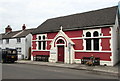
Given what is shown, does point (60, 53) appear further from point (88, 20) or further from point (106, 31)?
point (106, 31)

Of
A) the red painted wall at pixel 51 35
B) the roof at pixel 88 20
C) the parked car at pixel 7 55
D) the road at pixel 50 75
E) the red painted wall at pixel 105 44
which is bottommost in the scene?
the road at pixel 50 75

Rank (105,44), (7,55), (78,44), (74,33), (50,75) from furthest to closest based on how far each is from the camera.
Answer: (7,55), (74,33), (78,44), (105,44), (50,75)

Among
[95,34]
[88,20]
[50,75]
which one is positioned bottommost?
[50,75]

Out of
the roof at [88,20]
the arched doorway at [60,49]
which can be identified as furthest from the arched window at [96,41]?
the arched doorway at [60,49]

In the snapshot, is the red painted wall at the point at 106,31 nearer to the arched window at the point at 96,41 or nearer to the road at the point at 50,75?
the arched window at the point at 96,41

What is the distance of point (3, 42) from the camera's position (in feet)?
123

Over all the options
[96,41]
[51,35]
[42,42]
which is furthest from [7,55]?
[96,41]

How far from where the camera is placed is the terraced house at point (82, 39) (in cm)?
1838

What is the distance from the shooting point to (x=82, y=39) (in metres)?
20.5

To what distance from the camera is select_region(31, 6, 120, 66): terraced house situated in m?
18.4

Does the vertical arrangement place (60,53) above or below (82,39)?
below

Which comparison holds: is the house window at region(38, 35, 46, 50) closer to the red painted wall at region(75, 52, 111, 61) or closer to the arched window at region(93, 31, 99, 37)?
the red painted wall at region(75, 52, 111, 61)

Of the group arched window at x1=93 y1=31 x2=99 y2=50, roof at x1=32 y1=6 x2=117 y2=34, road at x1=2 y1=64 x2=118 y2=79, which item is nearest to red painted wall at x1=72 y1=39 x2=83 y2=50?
roof at x1=32 y1=6 x2=117 y2=34

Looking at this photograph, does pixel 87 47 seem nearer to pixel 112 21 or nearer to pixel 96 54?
pixel 96 54
